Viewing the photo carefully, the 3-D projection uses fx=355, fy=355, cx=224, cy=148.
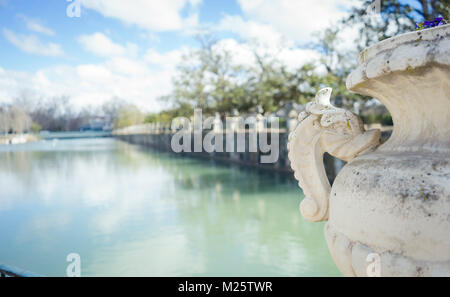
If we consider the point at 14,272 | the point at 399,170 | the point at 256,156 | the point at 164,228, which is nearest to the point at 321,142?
the point at 399,170

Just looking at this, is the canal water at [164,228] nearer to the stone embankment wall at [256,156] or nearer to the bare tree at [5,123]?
the stone embankment wall at [256,156]

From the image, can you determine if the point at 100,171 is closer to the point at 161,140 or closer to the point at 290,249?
the point at 290,249

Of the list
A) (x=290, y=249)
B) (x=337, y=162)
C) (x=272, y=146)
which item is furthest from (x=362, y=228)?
(x=272, y=146)

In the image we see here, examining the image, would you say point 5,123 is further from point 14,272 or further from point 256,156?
point 14,272

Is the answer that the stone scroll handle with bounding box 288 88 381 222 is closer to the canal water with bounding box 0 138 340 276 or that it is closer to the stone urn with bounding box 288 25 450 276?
the stone urn with bounding box 288 25 450 276

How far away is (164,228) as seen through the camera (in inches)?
276

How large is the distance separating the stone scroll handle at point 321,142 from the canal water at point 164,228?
316 centimetres

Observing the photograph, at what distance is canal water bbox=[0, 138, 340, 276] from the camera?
5137mm

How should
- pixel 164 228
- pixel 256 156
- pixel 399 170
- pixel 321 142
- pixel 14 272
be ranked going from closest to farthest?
pixel 399 170 < pixel 321 142 < pixel 14 272 < pixel 164 228 < pixel 256 156

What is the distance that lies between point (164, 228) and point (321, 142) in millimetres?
5666

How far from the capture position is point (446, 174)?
4.43 feet

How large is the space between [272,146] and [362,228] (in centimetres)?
1327

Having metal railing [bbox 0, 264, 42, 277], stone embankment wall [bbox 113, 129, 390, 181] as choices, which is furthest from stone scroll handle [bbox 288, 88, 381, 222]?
stone embankment wall [bbox 113, 129, 390, 181]

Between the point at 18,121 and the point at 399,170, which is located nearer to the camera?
the point at 399,170
